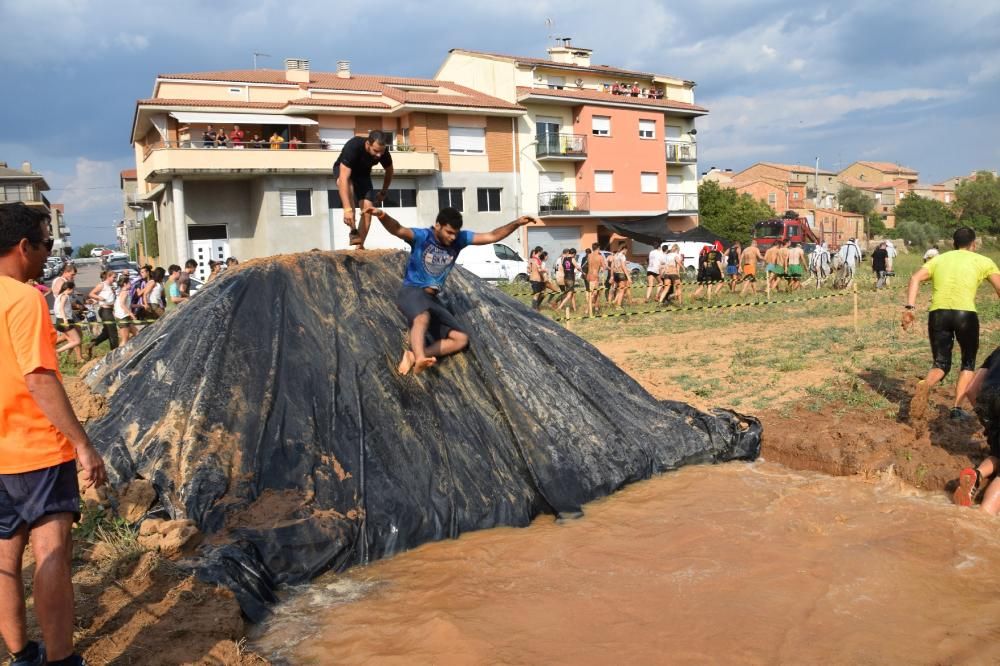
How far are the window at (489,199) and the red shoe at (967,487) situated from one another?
28.9 metres

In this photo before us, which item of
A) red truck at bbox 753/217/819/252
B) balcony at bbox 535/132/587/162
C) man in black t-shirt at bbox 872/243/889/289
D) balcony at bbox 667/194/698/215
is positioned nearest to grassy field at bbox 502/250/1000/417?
man in black t-shirt at bbox 872/243/889/289

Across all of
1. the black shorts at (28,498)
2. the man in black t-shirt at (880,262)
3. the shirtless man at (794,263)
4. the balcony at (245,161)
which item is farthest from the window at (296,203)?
the black shorts at (28,498)

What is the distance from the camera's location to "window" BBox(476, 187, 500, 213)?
33547mm

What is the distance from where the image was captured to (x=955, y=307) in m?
6.94

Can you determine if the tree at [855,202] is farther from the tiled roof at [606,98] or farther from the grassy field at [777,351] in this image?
the grassy field at [777,351]

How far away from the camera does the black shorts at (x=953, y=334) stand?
22.6ft

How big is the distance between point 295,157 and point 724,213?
85.1 feet

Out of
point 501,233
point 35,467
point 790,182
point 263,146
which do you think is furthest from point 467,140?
point 790,182

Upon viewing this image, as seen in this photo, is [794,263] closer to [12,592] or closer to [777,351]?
[777,351]

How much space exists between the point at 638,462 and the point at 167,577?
3629 millimetres

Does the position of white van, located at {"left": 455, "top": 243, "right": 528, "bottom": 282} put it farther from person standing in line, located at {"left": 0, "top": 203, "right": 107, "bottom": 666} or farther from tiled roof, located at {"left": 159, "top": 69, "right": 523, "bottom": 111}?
person standing in line, located at {"left": 0, "top": 203, "right": 107, "bottom": 666}

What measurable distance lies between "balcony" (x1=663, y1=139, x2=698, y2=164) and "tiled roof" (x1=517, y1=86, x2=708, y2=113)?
1.67 metres

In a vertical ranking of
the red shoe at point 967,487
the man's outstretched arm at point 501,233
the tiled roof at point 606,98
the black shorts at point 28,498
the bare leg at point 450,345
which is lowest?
the red shoe at point 967,487

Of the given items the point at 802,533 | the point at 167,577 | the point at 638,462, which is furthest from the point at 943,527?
the point at 167,577
